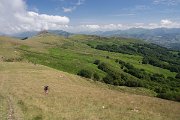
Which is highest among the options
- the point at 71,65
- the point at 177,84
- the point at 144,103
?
the point at 144,103

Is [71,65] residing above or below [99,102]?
below

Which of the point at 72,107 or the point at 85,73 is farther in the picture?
the point at 85,73

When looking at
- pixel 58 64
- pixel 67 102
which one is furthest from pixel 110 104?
pixel 58 64

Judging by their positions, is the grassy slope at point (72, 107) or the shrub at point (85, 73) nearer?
the grassy slope at point (72, 107)

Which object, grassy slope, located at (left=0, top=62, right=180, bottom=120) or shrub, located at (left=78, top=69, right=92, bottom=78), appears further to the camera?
shrub, located at (left=78, top=69, right=92, bottom=78)

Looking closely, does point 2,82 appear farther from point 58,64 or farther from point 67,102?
point 58,64

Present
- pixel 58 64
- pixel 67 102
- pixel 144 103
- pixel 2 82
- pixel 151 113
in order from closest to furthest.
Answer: pixel 151 113 < pixel 67 102 < pixel 144 103 < pixel 2 82 < pixel 58 64

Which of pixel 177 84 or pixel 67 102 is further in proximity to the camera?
pixel 177 84

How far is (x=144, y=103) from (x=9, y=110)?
750 inches

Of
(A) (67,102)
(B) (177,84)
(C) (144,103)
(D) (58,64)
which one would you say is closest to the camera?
(A) (67,102)

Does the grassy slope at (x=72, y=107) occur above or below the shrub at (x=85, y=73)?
above

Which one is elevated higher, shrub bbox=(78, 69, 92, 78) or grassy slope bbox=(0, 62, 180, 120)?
grassy slope bbox=(0, 62, 180, 120)

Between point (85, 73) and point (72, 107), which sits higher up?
point (72, 107)

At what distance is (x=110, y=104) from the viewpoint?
3838 cm
